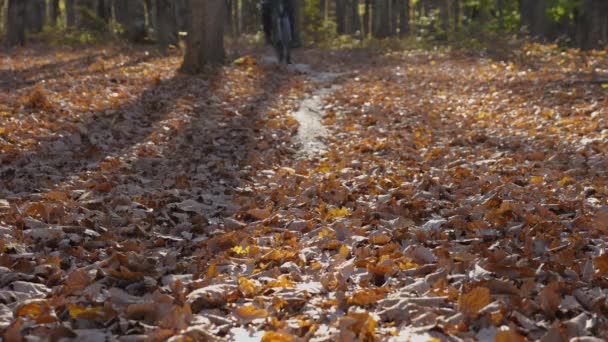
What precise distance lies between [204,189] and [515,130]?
471 centimetres

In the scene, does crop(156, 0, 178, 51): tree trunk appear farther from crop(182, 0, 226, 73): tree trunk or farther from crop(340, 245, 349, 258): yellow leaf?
crop(340, 245, 349, 258): yellow leaf

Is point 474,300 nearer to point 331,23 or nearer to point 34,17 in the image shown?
point 34,17

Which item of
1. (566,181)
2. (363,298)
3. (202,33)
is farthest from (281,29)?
(363,298)

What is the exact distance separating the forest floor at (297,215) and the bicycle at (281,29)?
474 cm

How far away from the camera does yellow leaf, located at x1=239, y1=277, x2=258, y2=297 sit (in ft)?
11.2

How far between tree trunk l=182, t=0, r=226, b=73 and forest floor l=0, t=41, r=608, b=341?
5.66 feet

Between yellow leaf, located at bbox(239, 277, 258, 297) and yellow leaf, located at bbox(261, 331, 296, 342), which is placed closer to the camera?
yellow leaf, located at bbox(261, 331, 296, 342)

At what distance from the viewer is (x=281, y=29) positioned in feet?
50.1

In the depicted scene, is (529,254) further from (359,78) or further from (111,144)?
(359,78)

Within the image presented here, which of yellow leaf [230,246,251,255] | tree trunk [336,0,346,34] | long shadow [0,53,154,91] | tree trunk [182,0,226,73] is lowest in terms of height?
yellow leaf [230,246,251,255]

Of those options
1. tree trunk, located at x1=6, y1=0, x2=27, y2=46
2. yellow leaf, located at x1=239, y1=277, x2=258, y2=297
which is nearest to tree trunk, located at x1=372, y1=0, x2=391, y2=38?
tree trunk, located at x1=6, y1=0, x2=27, y2=46

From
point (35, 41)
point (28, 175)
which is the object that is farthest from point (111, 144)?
point (35, 41)

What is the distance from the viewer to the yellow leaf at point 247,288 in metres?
3.42

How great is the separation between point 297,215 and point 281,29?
11070mm
